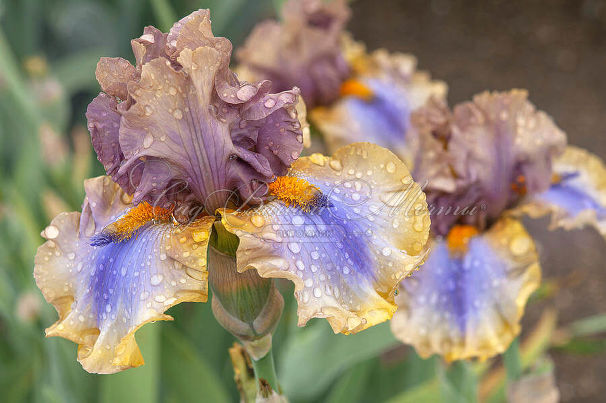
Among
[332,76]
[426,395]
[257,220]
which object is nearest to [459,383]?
[426,395]

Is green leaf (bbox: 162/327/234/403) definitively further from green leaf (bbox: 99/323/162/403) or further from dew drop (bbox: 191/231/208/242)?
dew drop (bbox: 191/231/208/242)

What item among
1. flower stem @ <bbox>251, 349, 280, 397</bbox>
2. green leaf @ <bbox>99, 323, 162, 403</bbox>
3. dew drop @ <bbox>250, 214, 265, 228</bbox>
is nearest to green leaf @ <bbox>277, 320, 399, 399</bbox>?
green leaf @ <bbox>99, 323, 162, 403</bbox>

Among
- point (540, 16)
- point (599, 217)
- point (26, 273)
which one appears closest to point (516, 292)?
point (599, 217)

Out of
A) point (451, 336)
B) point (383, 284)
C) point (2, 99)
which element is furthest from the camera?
point (2, 99)

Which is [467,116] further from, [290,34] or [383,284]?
[290,34]

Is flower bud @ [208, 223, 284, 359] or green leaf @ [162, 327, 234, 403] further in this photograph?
green leaf @ [162, 327, 234, 403]

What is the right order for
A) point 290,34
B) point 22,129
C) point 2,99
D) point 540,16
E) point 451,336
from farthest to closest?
1. point 540,16
2. point 22,129
3. point 2,99
4. point 290,34
5. point 451,336

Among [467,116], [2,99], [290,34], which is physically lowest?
[2,99]
